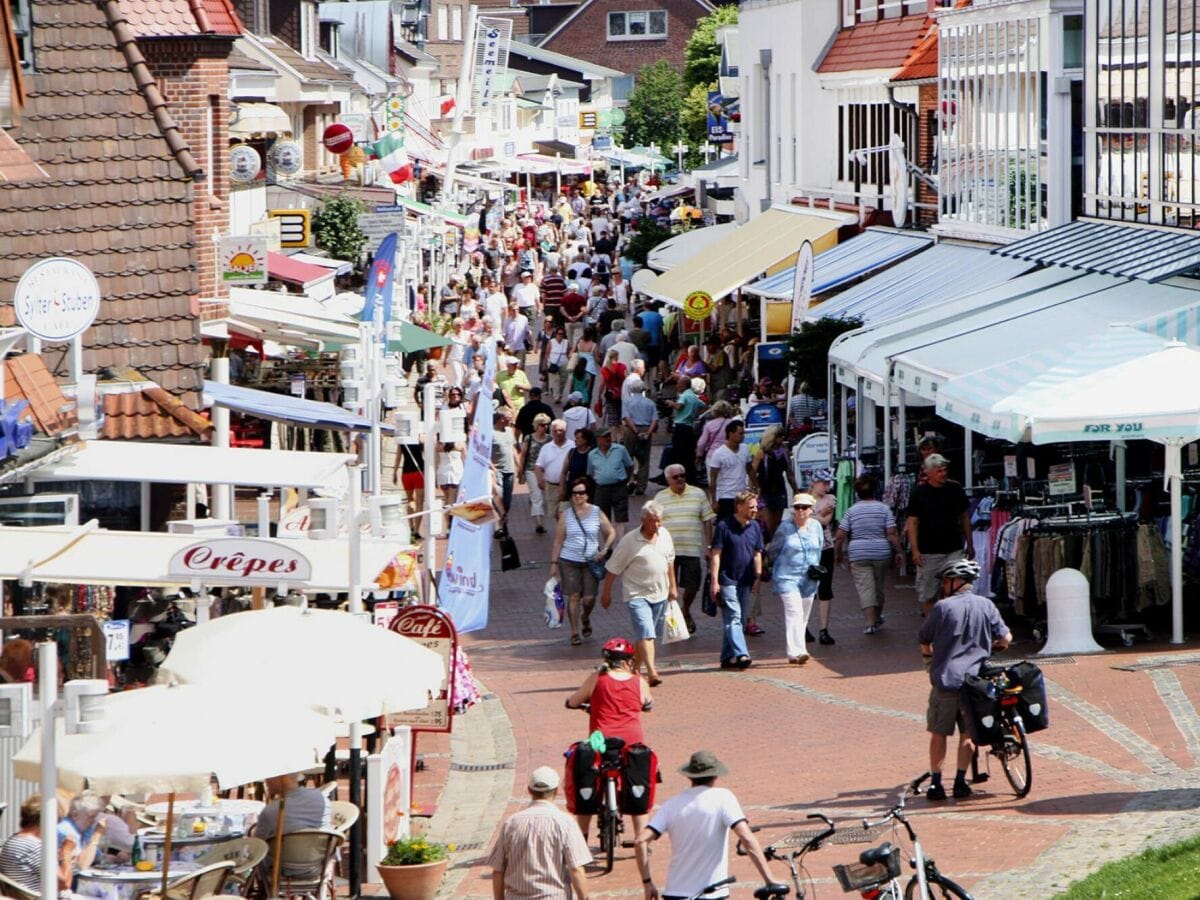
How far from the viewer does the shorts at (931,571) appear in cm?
1722

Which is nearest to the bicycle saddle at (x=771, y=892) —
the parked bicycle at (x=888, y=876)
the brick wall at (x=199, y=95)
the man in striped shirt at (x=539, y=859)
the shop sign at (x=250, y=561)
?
the parked bicycle at (x=888, y=876)

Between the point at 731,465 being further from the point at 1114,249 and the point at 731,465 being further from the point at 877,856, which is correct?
the point at 877,856

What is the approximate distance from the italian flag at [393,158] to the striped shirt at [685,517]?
2518 centimetres

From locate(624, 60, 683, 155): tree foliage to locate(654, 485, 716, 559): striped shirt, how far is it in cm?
8639

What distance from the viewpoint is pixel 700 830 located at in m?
9.72

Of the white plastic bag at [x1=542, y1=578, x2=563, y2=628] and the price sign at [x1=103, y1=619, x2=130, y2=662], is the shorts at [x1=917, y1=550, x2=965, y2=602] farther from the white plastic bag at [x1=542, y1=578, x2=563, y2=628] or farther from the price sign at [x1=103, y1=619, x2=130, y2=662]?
the price sign at [x1=103, y1=619, x2=130, y2=662]

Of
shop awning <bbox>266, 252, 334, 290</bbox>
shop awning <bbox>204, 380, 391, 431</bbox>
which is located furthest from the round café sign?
shop awning <bbox>266, 252, 334, 290</bbox>

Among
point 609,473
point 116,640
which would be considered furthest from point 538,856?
point 609,473

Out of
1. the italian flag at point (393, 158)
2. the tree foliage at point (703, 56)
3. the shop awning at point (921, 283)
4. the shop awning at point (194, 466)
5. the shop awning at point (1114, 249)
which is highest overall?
the tree foliage at point (703, 56)

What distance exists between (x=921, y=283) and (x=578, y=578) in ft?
31.6

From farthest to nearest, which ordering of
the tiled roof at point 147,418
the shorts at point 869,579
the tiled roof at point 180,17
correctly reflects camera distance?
1. the tiled roof at point 180,17
2. the shorts at point 869,579
3. the tiled roof at point 147,418

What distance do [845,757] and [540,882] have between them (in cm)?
428

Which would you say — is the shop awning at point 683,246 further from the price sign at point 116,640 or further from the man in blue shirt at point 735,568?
the price sign at point 116,640

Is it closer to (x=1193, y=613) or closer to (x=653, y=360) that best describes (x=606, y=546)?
(x=1193, y=613)
